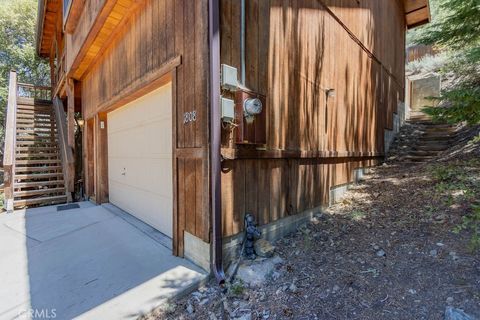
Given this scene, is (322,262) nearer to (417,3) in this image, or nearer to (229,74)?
(229,74)

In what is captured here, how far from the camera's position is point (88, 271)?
284cm

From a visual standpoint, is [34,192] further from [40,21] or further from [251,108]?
[251,108]

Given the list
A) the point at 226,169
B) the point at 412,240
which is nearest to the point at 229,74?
the point at 226,169

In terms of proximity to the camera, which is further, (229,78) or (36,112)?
(36,112)

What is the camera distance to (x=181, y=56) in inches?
117

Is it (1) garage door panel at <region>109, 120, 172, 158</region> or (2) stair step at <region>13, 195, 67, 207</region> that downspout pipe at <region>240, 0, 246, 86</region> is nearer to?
(1) garage door panel at <region>109, 120, 172, 158</region>

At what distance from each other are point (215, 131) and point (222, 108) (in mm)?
239

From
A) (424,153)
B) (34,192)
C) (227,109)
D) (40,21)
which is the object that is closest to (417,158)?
(424,153)

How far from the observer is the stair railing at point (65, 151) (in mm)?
6705

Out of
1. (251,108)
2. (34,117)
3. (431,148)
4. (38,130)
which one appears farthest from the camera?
(34,117)

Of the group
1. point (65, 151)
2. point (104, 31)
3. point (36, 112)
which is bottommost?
point (65, 151)

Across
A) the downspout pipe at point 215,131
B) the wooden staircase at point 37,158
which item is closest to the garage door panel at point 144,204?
the downspout pipe at point 215,131

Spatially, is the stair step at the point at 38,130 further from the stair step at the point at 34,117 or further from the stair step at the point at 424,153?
the stair step at the point at 424,153

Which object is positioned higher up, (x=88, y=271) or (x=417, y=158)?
(x=417, y=158)
